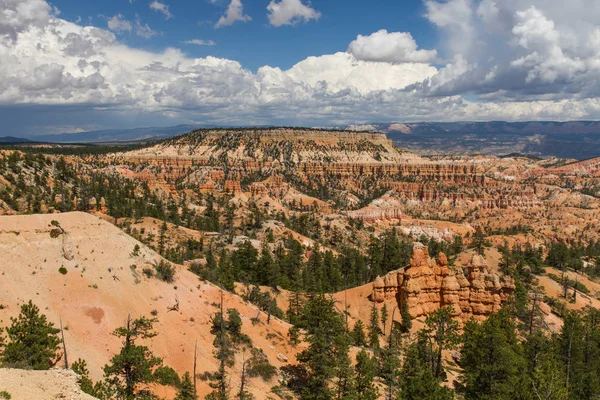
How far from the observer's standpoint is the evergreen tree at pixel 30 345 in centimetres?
2580

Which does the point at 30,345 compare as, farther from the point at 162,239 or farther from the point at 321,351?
the point at 162,239

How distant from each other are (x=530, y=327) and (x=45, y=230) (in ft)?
210

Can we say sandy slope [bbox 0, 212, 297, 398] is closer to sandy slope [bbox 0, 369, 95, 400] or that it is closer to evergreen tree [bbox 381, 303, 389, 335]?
sandy slope [bbox 0, 369, 95, 400]

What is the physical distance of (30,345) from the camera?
27.3 meters

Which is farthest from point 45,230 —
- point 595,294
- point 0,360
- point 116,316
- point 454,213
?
point 454,213

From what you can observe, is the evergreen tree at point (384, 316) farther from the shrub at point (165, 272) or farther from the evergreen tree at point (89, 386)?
the evergreen tree at point (89, 386)

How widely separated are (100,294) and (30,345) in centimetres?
1231

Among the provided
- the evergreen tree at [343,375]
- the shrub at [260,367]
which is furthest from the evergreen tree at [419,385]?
the shrub at [260,367]

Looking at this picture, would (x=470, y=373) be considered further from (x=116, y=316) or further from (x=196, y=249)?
(x=196, y=249)

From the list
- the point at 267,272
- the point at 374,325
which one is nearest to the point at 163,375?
the point at 374,325

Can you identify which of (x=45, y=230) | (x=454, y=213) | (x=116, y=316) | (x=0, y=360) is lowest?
(x=454, y=213)

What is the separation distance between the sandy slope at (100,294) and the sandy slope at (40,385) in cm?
896

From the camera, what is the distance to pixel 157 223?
90625 millimetres

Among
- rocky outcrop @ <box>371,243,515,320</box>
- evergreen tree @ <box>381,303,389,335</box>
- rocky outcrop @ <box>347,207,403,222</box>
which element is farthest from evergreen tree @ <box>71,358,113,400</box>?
rocky outcrop @ <box>347,207,403,222</box>
